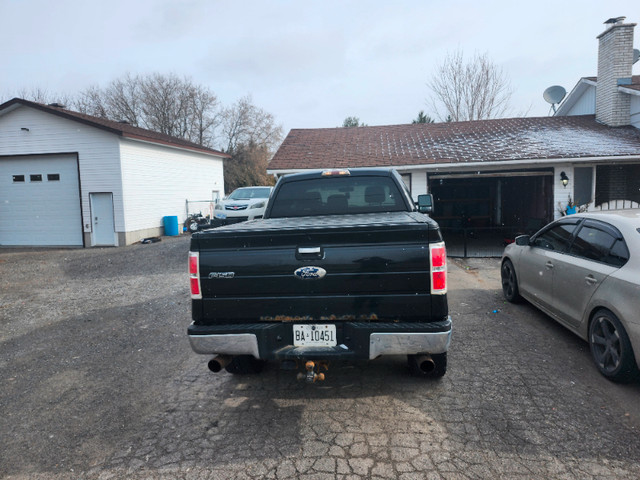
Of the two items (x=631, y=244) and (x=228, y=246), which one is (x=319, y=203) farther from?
(x=631, y=244)

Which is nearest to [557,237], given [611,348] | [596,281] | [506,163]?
[596,281]

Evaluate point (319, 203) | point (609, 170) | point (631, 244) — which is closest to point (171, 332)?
point (319, 203)

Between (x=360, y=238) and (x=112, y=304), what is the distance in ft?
20.3

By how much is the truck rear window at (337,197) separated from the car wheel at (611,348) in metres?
2.19

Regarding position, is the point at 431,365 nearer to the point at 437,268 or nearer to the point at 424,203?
the point at 437,268

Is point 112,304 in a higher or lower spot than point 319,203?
lower

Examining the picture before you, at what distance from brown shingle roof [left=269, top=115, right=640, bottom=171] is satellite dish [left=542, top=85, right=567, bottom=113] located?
3.21 meters

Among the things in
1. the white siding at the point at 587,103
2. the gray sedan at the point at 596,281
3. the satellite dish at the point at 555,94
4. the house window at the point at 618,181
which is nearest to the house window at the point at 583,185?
the house window at the point at 618,181

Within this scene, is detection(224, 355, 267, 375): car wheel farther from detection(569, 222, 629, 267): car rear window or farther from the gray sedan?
detection(569, 222, 629, 267): car rear window

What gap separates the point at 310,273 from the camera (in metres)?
3.24

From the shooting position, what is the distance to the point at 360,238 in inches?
126

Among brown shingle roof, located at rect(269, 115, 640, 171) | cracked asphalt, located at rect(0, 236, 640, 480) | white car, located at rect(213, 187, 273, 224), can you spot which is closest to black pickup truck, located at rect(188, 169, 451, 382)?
cracked asphalt, located at rect(0, 236, 640, 480)

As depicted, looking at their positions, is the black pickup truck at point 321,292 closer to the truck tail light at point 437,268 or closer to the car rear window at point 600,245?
the truck tail light at point 437,268

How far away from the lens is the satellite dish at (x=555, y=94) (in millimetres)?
19391
